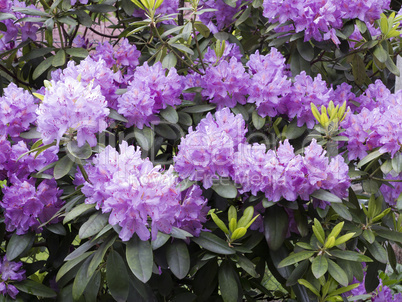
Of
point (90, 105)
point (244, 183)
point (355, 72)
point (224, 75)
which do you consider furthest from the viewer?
point (355, 72)

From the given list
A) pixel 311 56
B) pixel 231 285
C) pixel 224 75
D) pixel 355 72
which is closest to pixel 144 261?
pixel 231 285

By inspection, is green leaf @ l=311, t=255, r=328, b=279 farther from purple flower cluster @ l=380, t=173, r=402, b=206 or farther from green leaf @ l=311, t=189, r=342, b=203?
purple flower cluster @ l=380, t=173, r=402, b=206

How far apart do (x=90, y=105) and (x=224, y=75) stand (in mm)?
557

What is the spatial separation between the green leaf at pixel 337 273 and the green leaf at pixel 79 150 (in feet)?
2.56

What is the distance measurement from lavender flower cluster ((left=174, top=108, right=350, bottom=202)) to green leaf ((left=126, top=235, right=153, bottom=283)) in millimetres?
267

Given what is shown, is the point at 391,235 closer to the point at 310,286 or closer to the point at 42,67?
the point at 310,286

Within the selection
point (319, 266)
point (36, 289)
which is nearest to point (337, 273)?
point (319, 266)

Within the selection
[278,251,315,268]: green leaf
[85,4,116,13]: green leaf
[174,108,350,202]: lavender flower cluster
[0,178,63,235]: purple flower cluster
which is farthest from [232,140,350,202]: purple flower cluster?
[85,4,116,13]: green leaf

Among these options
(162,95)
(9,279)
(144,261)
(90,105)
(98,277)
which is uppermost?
(90,105)

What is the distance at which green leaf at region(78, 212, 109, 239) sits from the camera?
1329mm

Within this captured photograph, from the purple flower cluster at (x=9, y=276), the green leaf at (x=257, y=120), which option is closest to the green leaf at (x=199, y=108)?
the green leaf at (x=257, y=120)

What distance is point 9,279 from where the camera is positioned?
1.69 m

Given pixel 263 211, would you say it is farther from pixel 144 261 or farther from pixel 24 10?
pixel 24 10

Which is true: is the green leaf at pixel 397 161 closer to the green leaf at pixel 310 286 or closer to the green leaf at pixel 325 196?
the green leaf at pixel 325 196
